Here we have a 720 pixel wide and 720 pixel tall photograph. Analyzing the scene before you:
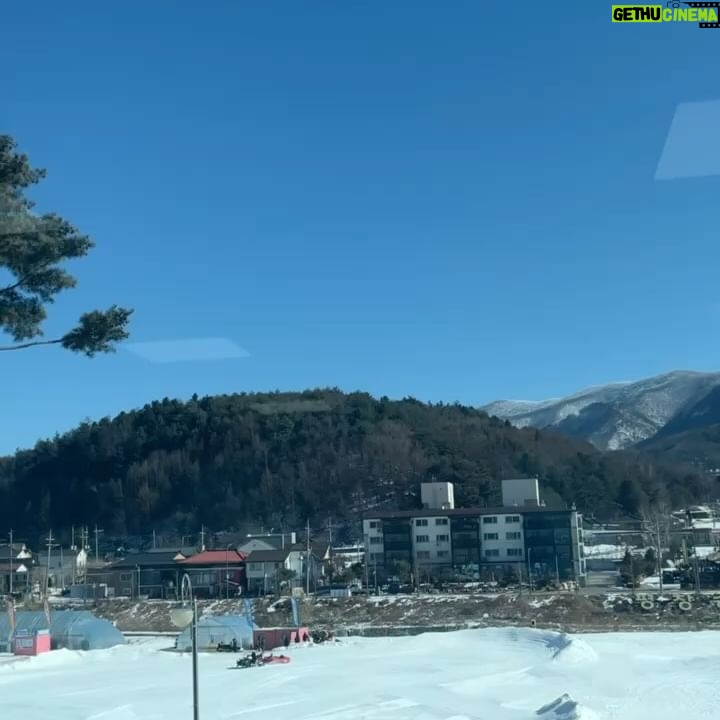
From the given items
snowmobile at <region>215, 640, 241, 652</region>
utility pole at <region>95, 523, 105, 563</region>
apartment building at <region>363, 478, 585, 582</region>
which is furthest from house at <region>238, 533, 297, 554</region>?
snowmobile at <region>215, 640, 241, 652</region>

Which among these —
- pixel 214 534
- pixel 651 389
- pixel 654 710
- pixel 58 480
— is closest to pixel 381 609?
pixel 654 710

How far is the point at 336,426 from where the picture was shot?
4969 centimetres

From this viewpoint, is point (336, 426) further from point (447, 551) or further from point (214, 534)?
point (447, 551)

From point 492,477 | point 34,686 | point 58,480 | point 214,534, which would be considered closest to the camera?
point 34,686

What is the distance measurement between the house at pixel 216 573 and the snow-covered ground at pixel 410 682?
12328 mm

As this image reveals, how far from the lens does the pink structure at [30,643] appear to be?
18.2 metres

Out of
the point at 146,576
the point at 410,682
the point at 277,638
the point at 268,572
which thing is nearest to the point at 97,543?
the point at 146,576

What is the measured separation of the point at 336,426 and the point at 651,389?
10937cm

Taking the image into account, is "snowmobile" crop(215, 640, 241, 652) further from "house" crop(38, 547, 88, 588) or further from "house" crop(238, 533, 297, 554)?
"house" crop(38, 547, 88, 588)

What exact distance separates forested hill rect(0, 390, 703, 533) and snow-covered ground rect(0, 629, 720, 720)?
22.9 m

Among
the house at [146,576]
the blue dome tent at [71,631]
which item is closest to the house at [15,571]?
the house at [146,576]

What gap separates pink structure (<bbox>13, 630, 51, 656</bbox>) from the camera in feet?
59.9

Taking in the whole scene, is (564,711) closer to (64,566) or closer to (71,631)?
(71,631)

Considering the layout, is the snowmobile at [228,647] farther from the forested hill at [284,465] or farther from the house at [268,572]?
the forested hill at [284,465]
